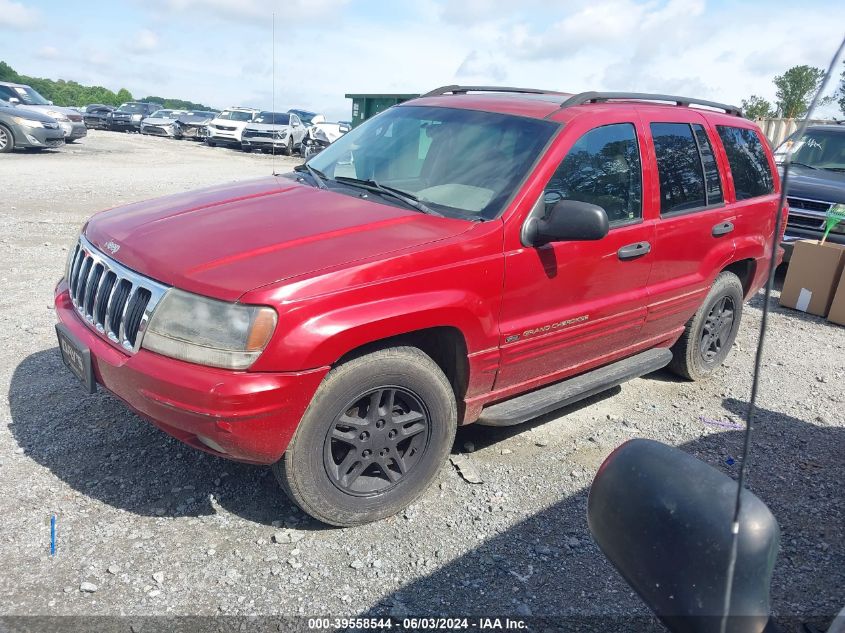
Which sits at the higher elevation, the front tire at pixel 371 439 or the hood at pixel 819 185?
the hood at pixel 819 185

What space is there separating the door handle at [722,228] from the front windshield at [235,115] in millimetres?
26700

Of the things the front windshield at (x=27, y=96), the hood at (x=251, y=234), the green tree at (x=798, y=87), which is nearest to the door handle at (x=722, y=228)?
the hood at (x=251, y=234)

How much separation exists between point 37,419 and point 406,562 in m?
2.27

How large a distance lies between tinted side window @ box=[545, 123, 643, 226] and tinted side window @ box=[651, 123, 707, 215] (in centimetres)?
23

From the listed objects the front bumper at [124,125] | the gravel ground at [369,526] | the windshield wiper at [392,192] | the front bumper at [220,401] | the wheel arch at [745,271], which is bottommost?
the gravel ground at [369,526]

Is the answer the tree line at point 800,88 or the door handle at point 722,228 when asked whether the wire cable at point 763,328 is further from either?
the door handle at point 722,228

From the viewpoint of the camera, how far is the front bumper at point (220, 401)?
8.16ft

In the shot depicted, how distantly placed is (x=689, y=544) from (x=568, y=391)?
255 centimetres

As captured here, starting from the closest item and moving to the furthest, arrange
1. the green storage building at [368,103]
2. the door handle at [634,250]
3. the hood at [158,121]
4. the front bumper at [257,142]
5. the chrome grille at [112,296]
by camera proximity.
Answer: the chrome grille at [112,296] < the door handle at [634,250] < the green storage building at [368,103] < the front bumper at [257,142] < the hood at [158,121]

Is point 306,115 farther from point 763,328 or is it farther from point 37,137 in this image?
point 763,328

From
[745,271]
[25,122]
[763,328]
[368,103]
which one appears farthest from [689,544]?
[368,103]

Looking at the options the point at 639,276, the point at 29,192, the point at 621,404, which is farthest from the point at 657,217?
the point at 29,192

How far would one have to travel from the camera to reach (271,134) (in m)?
25.6

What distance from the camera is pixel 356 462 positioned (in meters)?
2.95
